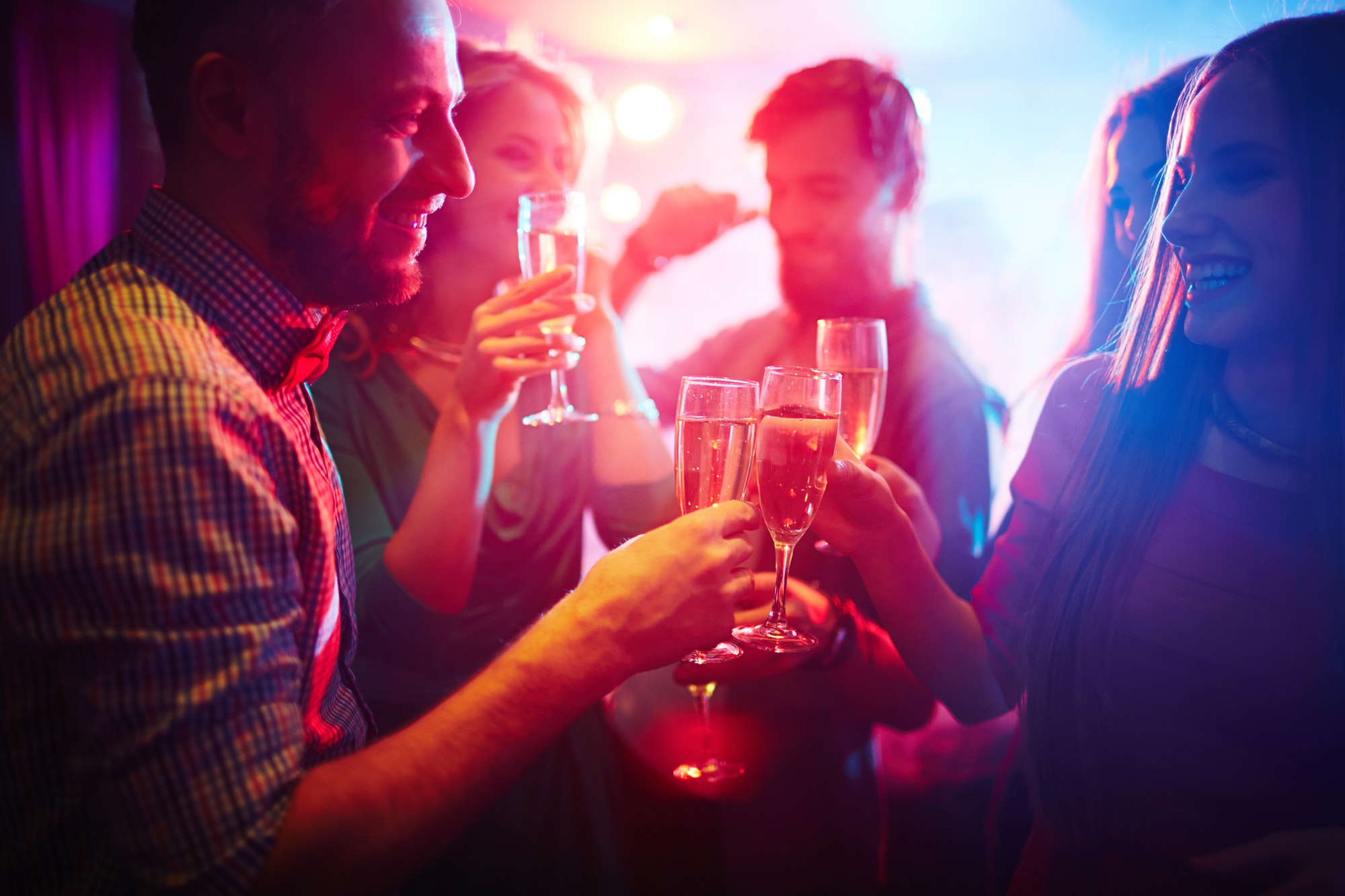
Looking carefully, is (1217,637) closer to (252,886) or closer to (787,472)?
(787,472)

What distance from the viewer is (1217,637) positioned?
3.80 feet

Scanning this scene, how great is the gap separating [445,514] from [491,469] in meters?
0.14

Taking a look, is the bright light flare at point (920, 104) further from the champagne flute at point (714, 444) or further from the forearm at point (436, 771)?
the forearm at point (436, 771)

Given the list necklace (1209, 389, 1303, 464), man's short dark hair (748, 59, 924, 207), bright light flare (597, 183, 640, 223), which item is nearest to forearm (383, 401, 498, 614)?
man's short dark hair (748, 59, 924, 207)

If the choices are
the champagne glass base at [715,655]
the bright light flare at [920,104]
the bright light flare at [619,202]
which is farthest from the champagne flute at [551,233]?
the bright light flare at [619,202]

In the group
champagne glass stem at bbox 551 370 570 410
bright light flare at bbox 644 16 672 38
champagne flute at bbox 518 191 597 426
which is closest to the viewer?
champagne flute at bbox 518 191 597 426

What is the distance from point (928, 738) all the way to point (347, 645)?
102 inches

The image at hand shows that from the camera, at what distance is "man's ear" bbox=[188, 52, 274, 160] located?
3.20ft

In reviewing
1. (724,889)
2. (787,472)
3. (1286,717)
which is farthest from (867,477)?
(724,889)

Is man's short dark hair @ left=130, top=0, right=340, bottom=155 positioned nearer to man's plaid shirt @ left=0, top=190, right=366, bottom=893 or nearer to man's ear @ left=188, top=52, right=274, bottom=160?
man's ear @ left=188, top=52, right=274, bottom=160

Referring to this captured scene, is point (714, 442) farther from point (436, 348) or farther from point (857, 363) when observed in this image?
point (436, 348)

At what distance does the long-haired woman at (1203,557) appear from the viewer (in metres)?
1.08

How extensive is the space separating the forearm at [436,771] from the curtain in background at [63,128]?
5.57m

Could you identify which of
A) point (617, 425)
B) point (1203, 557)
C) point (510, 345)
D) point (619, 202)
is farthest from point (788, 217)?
point (619, 202)
